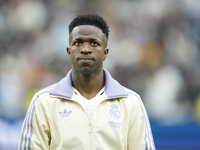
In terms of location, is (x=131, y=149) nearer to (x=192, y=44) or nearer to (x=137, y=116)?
(x=137, y=116)

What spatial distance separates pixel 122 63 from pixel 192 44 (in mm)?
1459

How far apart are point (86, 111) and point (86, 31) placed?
64cm

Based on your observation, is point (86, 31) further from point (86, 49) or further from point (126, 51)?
point (126, 51)

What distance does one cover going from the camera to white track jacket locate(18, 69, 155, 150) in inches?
101

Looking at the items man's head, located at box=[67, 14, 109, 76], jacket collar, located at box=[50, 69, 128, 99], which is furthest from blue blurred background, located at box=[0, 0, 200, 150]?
man's head, located at box=[67, 14, 109, 76]

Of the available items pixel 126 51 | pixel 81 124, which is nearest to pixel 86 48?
pixel 81 124

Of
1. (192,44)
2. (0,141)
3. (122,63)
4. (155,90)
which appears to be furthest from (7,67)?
(192,44)

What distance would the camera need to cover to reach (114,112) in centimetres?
271

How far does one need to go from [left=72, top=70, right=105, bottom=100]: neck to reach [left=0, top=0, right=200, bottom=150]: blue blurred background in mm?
3571

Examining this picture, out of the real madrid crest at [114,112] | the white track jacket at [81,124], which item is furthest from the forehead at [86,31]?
the real madrid crest at [114,112]

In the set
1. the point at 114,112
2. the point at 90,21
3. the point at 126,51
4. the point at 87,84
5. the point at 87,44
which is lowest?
the point at 114,112

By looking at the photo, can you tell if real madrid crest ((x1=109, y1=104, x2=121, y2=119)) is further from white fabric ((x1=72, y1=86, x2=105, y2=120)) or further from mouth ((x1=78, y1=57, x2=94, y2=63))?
mouth ((x1=78, y1=57, x2=94, y2=63))

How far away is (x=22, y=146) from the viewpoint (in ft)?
8.42

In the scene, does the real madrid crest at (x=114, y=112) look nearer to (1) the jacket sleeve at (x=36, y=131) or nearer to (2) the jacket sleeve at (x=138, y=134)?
(2) the jacket sleeve at (x=138, y=134)
